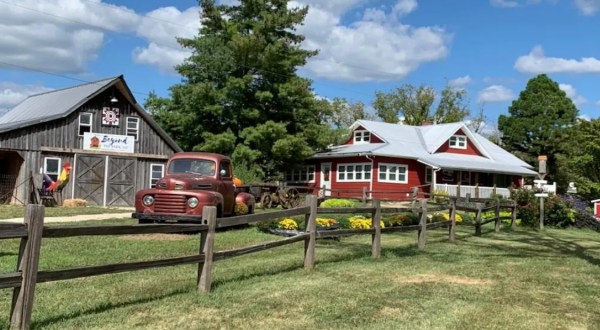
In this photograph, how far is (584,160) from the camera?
1794 inches

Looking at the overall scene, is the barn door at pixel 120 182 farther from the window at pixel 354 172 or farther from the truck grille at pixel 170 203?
the window at pixel 354 172

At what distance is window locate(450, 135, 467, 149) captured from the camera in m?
41.8

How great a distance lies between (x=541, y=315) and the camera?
6.25 metres

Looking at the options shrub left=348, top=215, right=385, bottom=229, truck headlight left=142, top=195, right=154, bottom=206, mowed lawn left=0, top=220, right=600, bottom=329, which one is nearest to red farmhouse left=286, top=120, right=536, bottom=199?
shrub left=348, top=215, right=385, bottom=229

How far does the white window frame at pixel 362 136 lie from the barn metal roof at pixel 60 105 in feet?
55.0

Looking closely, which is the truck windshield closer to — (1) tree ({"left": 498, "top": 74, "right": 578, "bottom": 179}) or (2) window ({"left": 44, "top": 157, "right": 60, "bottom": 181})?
(2) window ({"left": 44, "top": 157, "right": 60, "bottom": 181})

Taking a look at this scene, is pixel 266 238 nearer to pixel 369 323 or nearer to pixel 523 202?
pixel 369 323

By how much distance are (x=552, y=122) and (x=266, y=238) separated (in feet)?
163

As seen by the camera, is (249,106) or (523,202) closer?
(523,202)

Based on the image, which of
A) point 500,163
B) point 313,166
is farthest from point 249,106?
point 500,163

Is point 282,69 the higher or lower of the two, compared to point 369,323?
higher

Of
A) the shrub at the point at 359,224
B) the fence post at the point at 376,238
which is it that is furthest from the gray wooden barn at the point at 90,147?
the fence post at the point at 376,238

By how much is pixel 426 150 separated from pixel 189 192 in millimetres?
28901

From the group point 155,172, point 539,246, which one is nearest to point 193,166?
point 539,246
